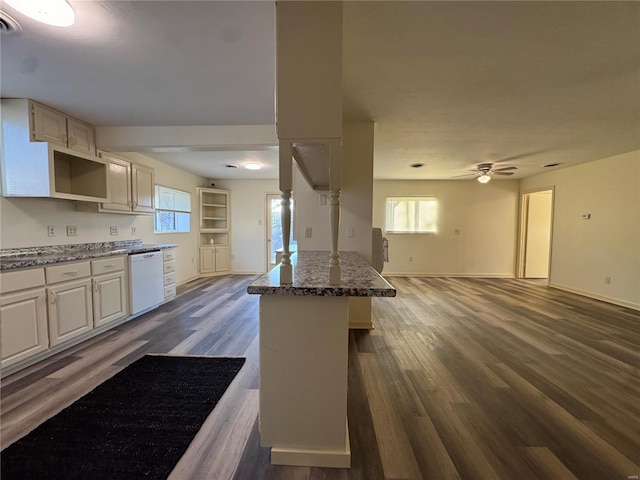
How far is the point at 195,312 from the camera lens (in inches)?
149

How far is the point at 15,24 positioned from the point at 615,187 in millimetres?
7132

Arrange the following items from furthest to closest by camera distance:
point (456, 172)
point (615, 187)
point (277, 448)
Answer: point (456, 172) → point (615, 187) → point (277, 448)

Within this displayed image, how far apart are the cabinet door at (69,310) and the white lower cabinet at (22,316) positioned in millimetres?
64

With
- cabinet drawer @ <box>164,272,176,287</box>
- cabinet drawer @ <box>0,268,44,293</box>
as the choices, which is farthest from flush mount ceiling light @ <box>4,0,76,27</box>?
cabinet drawer @ <box>164,272,176,287</box>

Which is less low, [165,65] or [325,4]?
[165,65]

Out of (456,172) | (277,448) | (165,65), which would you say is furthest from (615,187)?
(165,65)

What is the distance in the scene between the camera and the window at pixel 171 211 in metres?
4.98

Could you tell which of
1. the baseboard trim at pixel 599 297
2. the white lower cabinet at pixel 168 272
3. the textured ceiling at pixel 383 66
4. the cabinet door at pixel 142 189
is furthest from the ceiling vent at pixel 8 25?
the baseboard trim at pixel 599 297

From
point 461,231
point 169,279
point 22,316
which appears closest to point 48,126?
point 22,316

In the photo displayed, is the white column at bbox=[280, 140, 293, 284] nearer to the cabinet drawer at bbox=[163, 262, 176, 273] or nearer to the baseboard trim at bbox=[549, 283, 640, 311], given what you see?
the cabinet drawer at bbox=[163, 262, 176, 273]

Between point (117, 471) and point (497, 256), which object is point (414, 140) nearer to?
point (117, 471)

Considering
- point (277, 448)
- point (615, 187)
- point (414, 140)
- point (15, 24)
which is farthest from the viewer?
point (615, 187)

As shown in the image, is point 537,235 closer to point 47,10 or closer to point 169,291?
point 169,291

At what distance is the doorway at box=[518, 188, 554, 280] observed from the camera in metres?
6.47
